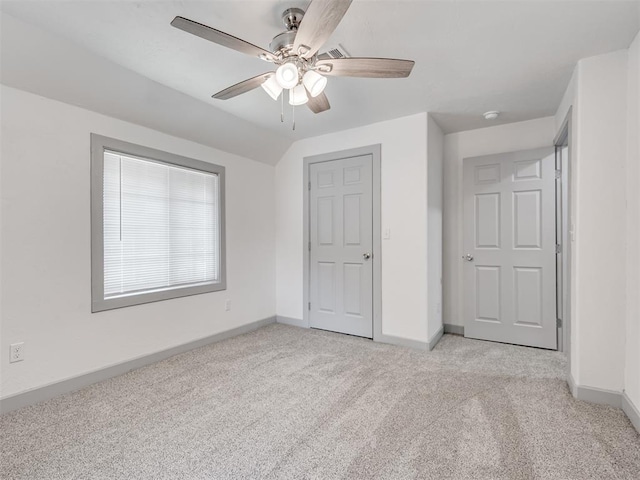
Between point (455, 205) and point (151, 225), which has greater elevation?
point (455, 205)

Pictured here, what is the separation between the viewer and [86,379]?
247cm

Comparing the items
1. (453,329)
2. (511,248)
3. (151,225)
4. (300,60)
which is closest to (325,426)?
(300,60)

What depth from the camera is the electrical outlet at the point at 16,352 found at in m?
2.12

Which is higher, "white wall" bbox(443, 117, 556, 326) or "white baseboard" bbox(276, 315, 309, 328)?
"white wall" bbox(443, 117, 556, 326)

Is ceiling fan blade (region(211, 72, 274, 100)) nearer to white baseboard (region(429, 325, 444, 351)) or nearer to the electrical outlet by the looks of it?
the electrical outlet

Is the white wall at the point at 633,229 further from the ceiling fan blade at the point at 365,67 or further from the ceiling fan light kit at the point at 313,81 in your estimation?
the ceiling fan light kit at the point at 313,81

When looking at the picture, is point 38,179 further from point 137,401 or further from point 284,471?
point 284,471

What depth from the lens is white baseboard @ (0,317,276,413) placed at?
2.13m

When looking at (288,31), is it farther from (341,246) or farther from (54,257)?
(341,246)

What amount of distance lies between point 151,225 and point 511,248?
3647 mm

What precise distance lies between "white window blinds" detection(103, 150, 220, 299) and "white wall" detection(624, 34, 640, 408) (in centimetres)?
350

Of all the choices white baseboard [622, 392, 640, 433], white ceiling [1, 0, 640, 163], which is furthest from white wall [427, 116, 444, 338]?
white baseboard [622, 392, 640, 433]

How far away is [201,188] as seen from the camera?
11.6 feet

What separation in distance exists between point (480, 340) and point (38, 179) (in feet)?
13.9
